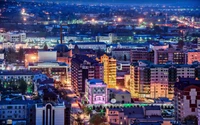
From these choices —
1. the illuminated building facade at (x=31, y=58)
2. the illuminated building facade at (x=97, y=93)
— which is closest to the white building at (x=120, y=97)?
the illuminated building facade at (x=97, y=93)

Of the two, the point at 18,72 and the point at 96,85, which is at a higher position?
the point at 96,85

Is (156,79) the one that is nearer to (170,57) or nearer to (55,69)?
(170,57)

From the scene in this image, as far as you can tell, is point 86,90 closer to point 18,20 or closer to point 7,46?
point 7,46

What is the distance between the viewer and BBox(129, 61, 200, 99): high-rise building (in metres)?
12.7

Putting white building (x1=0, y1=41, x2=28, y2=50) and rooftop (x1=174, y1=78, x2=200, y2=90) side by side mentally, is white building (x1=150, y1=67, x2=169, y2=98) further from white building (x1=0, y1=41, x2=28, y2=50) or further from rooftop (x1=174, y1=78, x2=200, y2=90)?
white building (x1=0, y1=41, x2=28, y2=50)

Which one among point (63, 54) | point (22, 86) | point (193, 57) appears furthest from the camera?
point (63, 54)

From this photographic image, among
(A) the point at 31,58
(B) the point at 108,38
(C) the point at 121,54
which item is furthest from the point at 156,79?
(B) the point at 108,38

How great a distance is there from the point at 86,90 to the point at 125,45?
27.4 ft

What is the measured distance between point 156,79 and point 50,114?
13.0 feet

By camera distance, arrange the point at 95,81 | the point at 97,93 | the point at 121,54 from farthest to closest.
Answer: the point at 121,54 < the point at 95,81 < the point at 97,93

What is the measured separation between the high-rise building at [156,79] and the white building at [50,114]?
3709 millimetres

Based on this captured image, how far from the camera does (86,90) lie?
12195 millimetres

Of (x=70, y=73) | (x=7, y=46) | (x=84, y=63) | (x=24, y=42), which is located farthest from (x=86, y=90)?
(x=24, y=42)

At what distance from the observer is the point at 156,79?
12.8 metres
